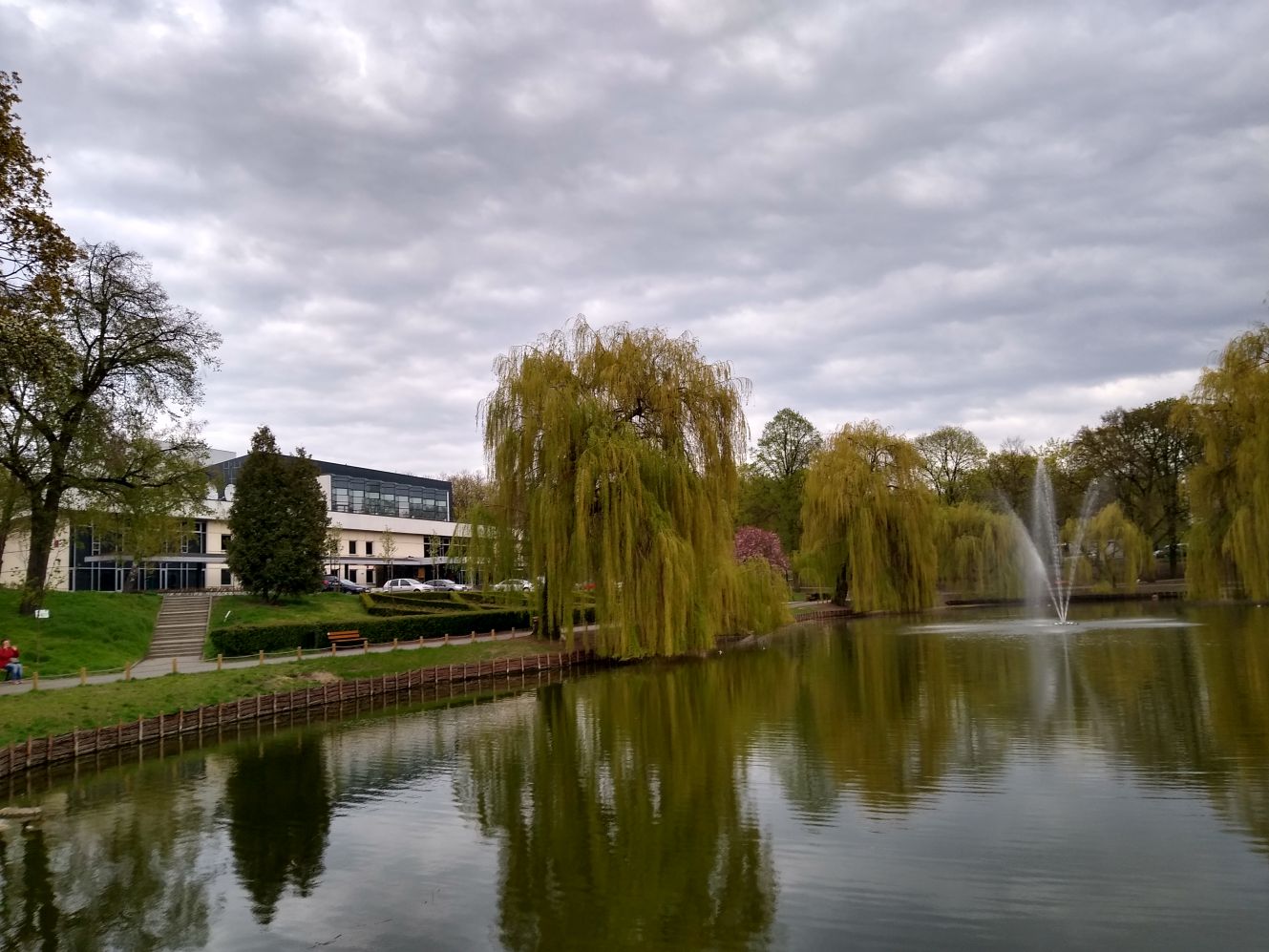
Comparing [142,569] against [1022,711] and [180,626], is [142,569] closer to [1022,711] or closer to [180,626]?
[180,626]

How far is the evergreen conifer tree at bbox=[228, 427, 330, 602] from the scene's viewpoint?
40.3 meters

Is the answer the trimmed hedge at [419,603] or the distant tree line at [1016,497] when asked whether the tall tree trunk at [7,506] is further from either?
the distant tree line at [1016,497]

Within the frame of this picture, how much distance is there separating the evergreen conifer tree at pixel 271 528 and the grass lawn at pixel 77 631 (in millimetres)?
4580

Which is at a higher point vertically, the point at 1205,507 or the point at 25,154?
the point at 25,154

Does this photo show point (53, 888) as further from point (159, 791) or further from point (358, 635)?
point (358, 635)

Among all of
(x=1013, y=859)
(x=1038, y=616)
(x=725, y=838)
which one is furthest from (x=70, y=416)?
(x=1038, y=616)

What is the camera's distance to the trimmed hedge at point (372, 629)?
30484mm

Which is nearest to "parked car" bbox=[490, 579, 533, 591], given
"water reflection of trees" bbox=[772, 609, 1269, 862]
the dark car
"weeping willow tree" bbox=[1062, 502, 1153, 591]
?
"water reflection of trees" bbox=[772, 609, 1269, 862]

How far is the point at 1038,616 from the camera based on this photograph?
44.2m

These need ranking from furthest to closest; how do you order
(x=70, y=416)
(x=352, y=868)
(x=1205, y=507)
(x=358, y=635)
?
(x=1205, y=507) → (x=358, y=635) → (x=70, y=416) → (x=352, y=868)

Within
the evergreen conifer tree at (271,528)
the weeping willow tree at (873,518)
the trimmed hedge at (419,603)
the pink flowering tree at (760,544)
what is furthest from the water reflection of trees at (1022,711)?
the pink flowering tree at (760,544)

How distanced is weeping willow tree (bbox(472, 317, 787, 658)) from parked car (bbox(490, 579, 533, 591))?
0.66 metres

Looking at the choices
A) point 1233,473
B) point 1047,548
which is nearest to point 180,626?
point 1233,473

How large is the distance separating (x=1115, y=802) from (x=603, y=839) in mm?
7048
